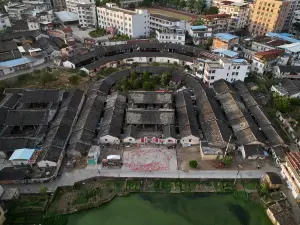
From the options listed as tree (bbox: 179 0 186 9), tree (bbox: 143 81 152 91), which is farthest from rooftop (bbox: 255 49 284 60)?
tree (bbox: 179 0 186 9)

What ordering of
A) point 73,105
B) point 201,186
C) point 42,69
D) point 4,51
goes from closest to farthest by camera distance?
point 201,186, point 73,105, point 42,69, point 4,51

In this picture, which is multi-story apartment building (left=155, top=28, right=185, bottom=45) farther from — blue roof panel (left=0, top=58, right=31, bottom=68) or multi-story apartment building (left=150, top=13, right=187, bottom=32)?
blue roof panel (left=0, top=58, right=31, bottom=68)

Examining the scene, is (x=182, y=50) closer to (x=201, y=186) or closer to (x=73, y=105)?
(x=73, y=105)

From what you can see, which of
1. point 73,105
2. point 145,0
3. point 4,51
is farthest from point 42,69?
point 145,0

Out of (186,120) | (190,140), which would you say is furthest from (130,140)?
(186,120)

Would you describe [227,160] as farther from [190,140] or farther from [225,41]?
[225,41]

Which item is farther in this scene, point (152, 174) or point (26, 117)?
point (26, 117)
